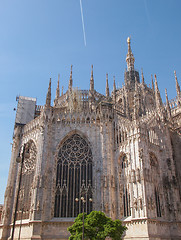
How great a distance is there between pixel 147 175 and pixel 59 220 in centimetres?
Result: 1324

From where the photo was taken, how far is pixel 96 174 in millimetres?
34469

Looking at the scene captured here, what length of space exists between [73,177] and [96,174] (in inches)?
137

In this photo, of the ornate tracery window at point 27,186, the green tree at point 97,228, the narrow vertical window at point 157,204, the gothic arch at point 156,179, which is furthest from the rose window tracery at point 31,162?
A: the narrow vertical window at point 157,204

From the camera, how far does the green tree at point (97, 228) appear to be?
77.6 feet

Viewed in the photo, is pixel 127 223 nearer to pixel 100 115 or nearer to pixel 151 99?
pixel 100 115

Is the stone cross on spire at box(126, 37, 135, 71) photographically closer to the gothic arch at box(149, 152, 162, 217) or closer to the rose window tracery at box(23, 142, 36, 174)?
the gothic arch at box(149, 152, 162, 217)

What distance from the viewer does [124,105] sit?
54812mm

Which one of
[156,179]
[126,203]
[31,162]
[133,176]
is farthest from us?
[31,162]

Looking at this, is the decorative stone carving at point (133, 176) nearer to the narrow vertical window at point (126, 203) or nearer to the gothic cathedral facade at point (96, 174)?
the gothic cathedral facade at point (96, 174)

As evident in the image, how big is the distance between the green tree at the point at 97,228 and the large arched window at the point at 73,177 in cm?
637

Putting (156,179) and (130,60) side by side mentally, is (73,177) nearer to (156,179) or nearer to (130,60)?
(156,179)

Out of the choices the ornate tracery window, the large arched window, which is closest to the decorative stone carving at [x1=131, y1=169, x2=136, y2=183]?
the large arched window

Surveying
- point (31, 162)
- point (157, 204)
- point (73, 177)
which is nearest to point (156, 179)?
point (157, 204)

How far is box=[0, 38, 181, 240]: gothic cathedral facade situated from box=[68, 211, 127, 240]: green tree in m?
4.99
